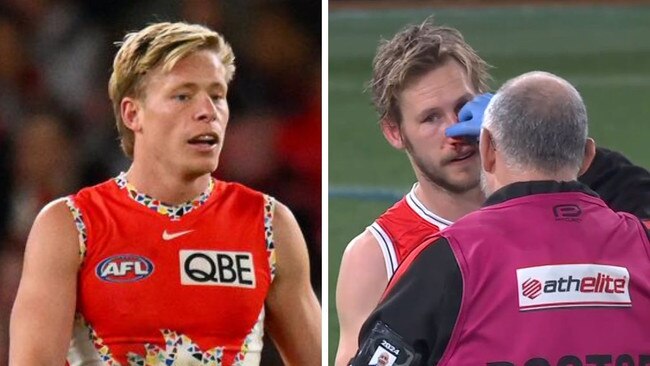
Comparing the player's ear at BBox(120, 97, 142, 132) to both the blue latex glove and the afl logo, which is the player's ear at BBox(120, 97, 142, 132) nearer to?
the afl logo

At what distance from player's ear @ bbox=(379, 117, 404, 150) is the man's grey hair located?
610 millimetres

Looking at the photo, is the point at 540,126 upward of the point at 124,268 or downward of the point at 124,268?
upward

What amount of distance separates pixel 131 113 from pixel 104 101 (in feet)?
0.24

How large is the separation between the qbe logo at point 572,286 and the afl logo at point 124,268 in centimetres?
105

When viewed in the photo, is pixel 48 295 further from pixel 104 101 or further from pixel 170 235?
pixel 104 101

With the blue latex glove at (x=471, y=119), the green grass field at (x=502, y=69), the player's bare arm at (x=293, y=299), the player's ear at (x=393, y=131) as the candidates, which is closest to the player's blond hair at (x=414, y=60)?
the player's ear at (x=393, y=131)

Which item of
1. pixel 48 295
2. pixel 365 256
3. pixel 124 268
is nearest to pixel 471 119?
pixel 365 256

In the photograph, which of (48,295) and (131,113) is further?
(131,113)

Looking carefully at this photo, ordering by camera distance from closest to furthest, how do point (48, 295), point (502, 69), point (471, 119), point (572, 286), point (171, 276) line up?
point (572, 286) < point (471, 119) < point (48, 295) < point (171, 276) < point (502, 69)

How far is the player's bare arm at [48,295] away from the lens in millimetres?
2557

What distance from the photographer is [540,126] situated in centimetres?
187

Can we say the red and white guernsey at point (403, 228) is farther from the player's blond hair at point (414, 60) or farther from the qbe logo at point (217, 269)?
the qbe logo at point (217, 269)

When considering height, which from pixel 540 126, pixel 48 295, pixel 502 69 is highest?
pixel 540 126

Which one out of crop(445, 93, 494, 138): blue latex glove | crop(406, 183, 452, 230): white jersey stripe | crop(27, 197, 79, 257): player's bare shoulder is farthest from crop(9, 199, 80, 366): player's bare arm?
crop(445, 93, 494, 138): blue latex glove
